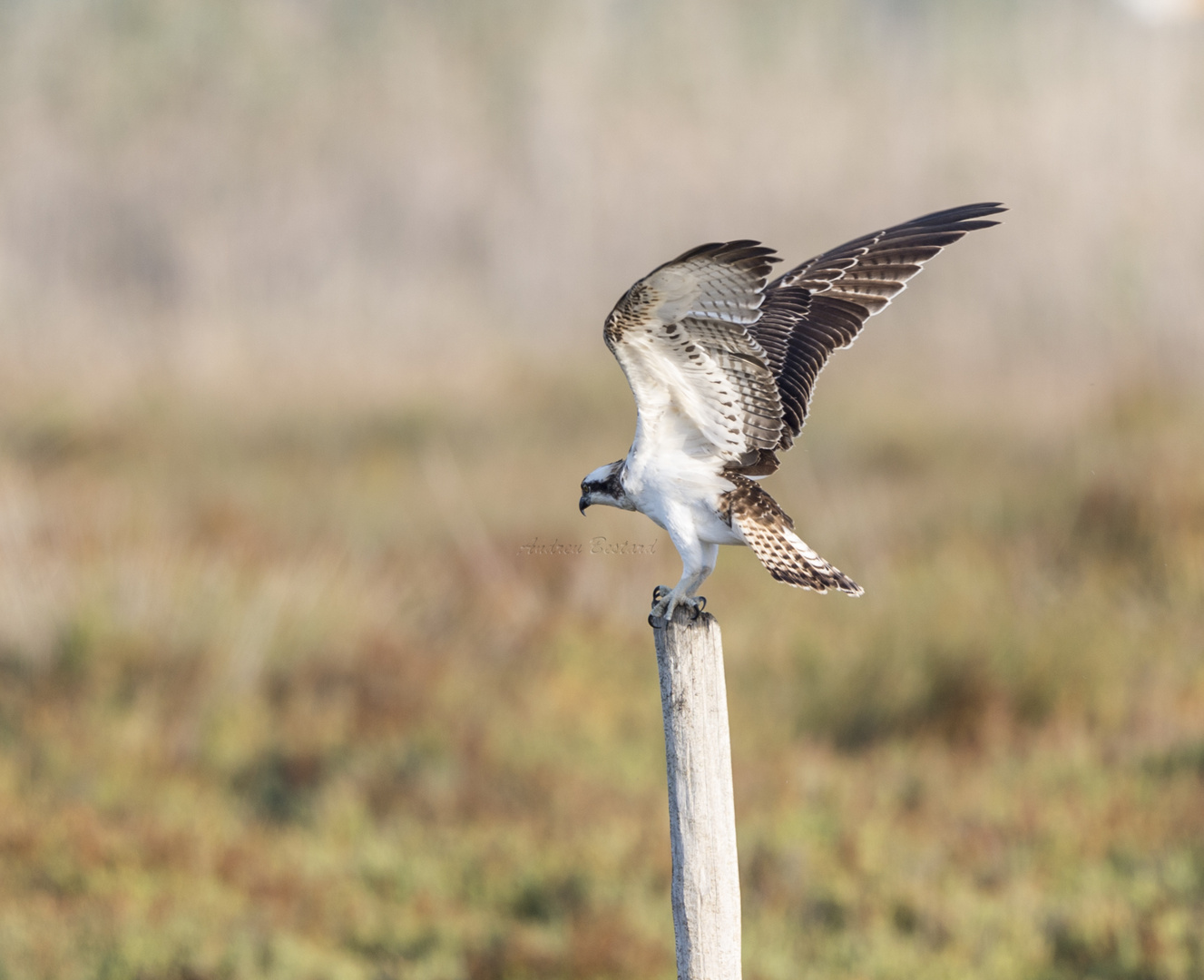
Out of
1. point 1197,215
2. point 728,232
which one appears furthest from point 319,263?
point 1197,215

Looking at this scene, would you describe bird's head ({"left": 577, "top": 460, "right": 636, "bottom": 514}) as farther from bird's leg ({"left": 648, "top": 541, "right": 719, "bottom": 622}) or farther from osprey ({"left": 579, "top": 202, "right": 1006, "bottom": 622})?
bird's leg ({"left": 648, "top": 541, "right": 719, "bottom": 622})

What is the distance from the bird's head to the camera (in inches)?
98.6

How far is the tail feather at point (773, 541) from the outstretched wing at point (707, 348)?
0.07 meters

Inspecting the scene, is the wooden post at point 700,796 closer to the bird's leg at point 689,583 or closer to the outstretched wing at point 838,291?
the bird's leg at point 689,583

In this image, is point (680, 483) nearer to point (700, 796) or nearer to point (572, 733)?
point (700, 796)

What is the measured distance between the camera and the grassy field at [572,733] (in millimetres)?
4520

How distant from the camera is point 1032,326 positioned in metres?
13.9

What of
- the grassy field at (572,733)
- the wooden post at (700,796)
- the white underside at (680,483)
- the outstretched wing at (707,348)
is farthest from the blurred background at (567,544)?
the outstretched wing at (707,348)

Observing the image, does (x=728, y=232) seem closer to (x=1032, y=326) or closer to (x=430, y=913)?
(x=1032, y=326)

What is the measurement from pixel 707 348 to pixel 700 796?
0.86 m

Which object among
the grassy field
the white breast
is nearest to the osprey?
the white breast

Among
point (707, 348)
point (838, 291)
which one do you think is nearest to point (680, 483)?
point (707, 348)

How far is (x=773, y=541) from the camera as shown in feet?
8.00

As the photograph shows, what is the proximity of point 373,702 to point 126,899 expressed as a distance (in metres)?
2.09
